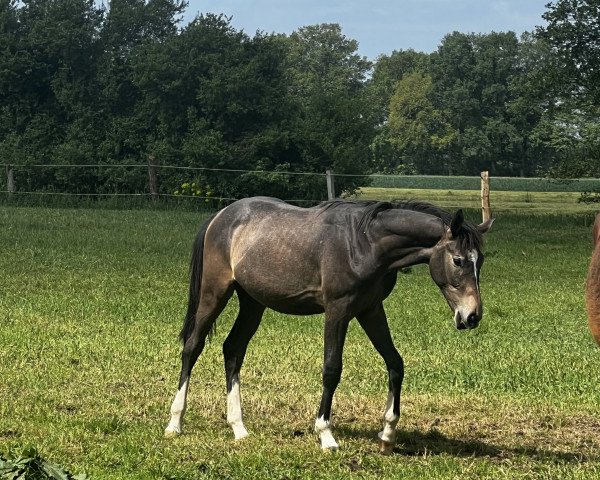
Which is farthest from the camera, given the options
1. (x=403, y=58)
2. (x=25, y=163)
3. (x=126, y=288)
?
(x=403, y=58)

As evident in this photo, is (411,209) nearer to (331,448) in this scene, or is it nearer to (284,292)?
(284,292)

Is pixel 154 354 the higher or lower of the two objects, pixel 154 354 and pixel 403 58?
the lower

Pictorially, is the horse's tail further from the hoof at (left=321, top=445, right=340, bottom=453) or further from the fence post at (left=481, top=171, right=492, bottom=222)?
the fence post at (left=481, top=171, right=492, bottom=222)

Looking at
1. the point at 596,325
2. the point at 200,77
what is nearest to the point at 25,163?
the point at 200,77

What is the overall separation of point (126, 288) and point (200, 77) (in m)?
21.8

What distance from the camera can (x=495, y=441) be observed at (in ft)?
20.9

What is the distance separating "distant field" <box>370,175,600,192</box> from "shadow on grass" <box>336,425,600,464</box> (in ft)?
160

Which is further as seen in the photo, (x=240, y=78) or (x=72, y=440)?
(x=240, y=78)

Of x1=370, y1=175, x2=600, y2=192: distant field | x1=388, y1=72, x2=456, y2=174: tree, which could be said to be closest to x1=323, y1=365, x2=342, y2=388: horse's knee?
x1=370, y1=175, x2=600, y2=192: distant field

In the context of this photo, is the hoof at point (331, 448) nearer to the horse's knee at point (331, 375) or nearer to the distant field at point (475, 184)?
the horse's knee at point (331, 375)

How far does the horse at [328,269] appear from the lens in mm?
5859

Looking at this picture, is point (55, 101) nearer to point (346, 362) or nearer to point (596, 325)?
point (346, 362)

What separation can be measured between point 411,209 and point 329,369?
1138mm

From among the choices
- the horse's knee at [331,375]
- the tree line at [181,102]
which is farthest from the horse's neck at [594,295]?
the tree line at [181,102]
